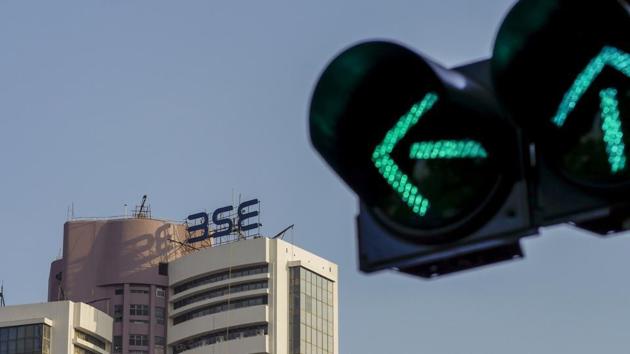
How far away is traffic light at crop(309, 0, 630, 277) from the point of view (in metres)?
6.36

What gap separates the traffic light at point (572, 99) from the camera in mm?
6273

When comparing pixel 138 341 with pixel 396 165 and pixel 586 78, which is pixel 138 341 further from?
pixel 586 78

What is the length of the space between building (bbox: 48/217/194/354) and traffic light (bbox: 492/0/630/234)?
144147mm

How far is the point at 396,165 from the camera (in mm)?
7066

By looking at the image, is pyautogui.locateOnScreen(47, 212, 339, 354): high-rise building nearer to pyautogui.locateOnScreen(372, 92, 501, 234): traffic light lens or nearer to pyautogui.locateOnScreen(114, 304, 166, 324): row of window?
pyautogui.locateOnScreen(114, 304, 166, 324): row of window

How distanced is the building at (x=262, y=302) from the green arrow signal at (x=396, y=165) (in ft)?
443

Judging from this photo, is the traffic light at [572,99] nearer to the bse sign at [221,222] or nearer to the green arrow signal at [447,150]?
the green arrow signal at [447,150]

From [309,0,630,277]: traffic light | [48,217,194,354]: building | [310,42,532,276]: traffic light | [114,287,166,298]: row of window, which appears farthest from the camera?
[114,287,166,298]: row of window

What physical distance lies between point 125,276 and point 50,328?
34.6 ft

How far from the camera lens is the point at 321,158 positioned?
7.08m

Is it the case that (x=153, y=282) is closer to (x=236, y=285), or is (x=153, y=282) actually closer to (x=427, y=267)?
(x=236, y=285)

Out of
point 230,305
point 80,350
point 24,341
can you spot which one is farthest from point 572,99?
point 230,305

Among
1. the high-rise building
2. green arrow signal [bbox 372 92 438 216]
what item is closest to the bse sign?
the high-rise building

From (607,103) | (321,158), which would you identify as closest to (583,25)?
(607,103)
